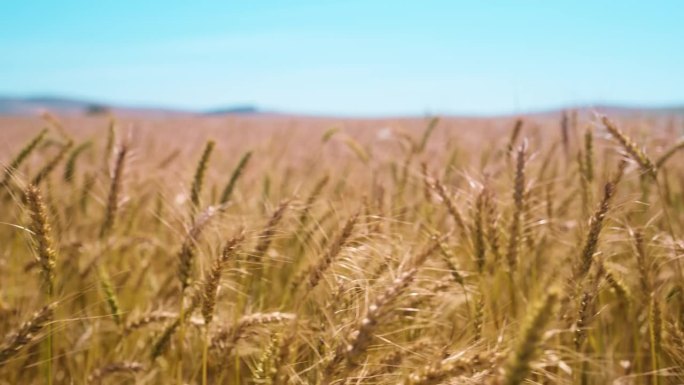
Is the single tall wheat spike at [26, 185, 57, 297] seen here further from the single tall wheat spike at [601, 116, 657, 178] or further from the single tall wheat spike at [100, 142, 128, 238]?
the single tall wheat spike at [601, 116, 657, 178]

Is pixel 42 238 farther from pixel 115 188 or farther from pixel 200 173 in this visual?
pixel 115 188

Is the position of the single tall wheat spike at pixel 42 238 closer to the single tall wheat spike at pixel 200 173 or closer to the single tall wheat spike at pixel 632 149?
the single tall wheat spike at pixel 200 173

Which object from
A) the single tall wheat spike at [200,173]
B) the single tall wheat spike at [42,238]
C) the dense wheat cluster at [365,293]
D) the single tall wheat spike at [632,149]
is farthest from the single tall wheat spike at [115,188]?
the single tall wheat spike at [632,149]

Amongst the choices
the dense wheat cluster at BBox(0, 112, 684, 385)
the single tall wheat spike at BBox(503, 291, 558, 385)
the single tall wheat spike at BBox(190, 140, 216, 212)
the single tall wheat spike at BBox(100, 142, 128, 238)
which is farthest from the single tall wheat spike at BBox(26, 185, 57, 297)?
the single tall wheat spike at BBox(503, 291, 558, 385)

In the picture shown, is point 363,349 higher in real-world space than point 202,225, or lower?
lower

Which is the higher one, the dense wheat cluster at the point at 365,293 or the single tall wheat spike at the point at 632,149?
the single tall wheat spike at the point at 632,149

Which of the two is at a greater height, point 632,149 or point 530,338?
point 632,149

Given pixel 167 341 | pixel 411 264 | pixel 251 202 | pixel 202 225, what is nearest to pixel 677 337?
pixel 411 264

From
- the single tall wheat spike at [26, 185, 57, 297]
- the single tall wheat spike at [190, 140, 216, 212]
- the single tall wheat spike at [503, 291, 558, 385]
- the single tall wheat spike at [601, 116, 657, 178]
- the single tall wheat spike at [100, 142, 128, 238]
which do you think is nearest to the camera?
the single tall wheat spike at [503, 291, 558, 385]

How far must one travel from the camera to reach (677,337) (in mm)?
1249

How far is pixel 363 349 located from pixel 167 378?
3.10ft

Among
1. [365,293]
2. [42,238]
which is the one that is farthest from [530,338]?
[42,238]

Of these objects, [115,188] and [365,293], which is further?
[115,188]

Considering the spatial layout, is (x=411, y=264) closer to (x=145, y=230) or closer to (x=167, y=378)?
Result: (x=167, y=378)
